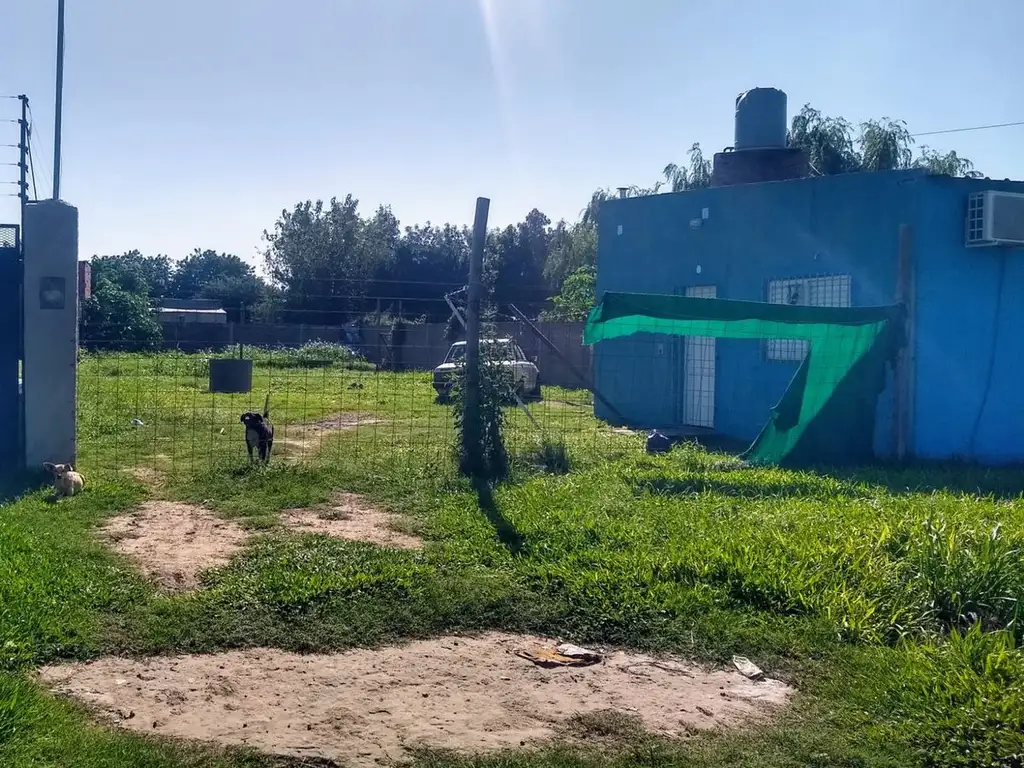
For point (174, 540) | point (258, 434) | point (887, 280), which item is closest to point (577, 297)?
point (887, 280)

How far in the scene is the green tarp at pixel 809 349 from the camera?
9852 millimetres

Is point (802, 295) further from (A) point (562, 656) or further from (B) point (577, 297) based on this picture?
(B) point (577, 297)

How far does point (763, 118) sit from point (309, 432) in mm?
8729

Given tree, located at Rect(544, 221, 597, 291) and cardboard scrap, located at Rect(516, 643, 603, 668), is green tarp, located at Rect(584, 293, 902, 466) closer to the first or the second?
cardboard scrap, located at Rect(516, 643, 603, 668)

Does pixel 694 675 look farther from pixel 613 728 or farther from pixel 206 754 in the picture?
pixel 206 754

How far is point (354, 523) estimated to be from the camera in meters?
7.34

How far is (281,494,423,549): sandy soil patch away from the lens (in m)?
6.84

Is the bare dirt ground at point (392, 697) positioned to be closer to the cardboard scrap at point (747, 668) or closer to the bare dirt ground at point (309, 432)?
the cardboard scrap at point (747, 668)

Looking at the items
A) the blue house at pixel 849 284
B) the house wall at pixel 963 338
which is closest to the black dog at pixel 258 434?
the blue house at pixel 849 284

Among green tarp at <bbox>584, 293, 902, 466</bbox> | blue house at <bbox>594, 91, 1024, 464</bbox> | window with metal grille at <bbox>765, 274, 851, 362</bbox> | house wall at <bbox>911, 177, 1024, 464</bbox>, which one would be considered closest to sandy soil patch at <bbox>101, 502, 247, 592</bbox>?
green tarp at <bbox>584, 293, 902, 466</bbox>

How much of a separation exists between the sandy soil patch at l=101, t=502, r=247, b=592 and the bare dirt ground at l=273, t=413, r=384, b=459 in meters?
2.99

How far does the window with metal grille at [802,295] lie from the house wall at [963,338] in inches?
47.4

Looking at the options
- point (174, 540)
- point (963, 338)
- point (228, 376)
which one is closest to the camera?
point (174, 540)

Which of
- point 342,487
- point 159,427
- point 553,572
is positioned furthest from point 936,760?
point 159,427
